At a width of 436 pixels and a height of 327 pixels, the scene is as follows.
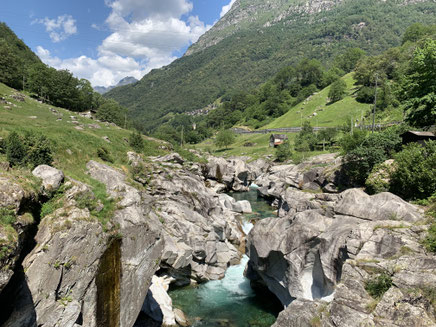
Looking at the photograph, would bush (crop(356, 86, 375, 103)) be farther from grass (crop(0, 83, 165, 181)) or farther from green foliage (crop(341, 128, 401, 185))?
grass (crop(0, 83, 165, 181))

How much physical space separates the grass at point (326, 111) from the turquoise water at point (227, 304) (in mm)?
87253

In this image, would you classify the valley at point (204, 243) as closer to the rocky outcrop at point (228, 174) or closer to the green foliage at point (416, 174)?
the green foliage at point (416, 174)

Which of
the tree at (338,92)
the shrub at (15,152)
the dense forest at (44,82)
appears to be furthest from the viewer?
the tree at (338,92)

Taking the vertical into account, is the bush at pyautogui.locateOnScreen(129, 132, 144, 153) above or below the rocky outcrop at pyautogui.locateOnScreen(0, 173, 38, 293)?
above

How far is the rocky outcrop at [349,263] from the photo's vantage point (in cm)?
1131

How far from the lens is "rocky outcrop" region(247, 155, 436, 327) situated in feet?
37.1

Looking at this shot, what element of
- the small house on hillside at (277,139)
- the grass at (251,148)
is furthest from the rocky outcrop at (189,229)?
the small house on hillside at (277,139)

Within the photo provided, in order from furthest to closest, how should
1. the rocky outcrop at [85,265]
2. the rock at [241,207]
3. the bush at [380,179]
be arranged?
the rock at [241,207], the bush at [380,179], the rocky outcrop at [85,265]

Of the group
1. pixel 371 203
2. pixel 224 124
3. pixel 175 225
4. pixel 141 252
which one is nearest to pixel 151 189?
pixel 175 225

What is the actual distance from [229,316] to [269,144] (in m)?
98.4

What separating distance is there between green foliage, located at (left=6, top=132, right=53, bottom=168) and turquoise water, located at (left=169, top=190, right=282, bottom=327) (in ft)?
53.4

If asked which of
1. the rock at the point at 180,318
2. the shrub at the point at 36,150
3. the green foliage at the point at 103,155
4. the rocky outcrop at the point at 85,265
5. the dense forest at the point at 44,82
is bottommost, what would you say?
the rock at the point at 180,318

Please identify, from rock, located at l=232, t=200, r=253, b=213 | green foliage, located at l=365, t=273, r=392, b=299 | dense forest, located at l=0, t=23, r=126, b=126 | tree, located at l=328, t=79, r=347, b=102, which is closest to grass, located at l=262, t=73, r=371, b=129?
tree, located at l=328, t=79, r=347, b=102

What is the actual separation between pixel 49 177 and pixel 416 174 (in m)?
32.0
